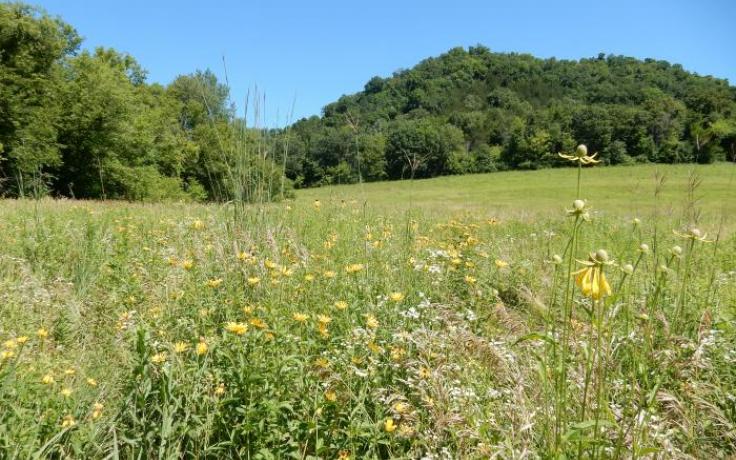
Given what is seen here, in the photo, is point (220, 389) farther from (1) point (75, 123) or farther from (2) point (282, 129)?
(1) point (75, 123)

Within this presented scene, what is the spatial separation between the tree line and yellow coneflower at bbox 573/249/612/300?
226 centimetres

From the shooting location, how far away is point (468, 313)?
2.73m

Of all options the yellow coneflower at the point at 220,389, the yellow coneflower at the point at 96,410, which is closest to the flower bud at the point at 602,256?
the yellow coneflower at the point at 220,389

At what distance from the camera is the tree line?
4.52 m

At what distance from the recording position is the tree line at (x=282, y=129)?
14.8 feet

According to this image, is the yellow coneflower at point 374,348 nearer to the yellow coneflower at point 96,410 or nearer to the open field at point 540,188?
the yellow coneflower at point 96,410

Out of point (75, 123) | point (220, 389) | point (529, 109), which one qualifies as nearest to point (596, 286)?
point (220, 389)

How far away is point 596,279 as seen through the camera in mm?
1084

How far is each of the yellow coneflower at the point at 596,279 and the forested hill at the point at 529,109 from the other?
9416 mm

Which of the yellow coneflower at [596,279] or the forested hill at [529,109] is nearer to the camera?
the yellow coneflower at [596,279]

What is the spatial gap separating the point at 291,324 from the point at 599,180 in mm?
42561

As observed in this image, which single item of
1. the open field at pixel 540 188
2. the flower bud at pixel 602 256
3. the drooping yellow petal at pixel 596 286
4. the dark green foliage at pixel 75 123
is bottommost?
the open field at pixel 540 188

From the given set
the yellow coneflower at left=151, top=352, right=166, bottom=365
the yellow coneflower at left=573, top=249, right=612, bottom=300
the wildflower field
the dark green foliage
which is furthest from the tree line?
the yellow coneflower at left=573, top=249, right=612, bottom=300

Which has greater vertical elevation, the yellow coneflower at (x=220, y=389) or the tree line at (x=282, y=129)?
the tree line at (x=282, y=129)
